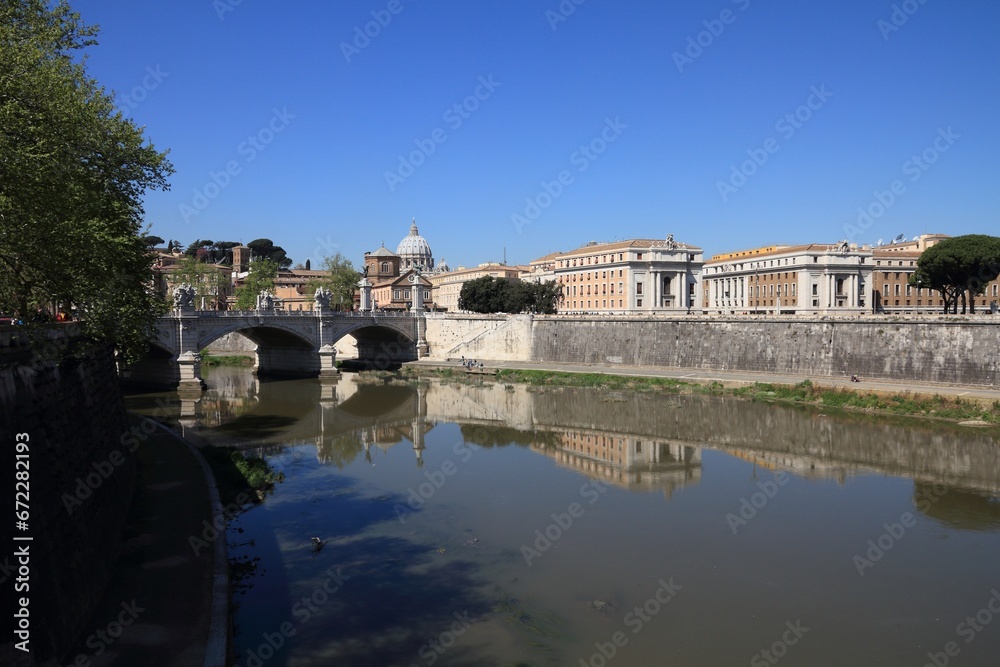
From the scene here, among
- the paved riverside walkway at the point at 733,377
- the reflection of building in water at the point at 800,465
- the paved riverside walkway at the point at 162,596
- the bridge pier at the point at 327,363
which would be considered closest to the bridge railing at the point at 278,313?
the bridge pier at the point at 327,363

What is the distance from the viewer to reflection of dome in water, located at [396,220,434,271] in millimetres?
156500

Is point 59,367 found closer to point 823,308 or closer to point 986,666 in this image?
point 986,666

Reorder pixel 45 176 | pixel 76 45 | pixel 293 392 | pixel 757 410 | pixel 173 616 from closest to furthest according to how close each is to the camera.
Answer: pixel 173 616 < pixel 45 176 < pixel 76 45 < pixel 757 410 < pixel 293 392

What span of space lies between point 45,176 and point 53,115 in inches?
70.6

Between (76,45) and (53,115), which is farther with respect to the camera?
(76,45)

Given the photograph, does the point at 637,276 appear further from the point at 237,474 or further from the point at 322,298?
the point at 237,474

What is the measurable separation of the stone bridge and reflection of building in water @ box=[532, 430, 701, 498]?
65.0 ft

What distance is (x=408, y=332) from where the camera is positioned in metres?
63.2

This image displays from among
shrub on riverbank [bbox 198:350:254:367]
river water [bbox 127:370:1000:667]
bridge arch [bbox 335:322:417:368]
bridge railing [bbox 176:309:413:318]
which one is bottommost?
river water [bbox 127:370:1000:667]

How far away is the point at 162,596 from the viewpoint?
12070 millimetres

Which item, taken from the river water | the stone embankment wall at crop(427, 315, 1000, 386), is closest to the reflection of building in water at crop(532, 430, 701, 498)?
the river water

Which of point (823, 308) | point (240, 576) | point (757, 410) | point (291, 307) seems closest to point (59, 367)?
point (240, 576)

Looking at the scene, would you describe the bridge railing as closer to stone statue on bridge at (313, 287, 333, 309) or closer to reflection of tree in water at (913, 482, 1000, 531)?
stone statue on bridge at (313, 287, 333, 309)

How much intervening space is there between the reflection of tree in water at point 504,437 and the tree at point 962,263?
125ft
